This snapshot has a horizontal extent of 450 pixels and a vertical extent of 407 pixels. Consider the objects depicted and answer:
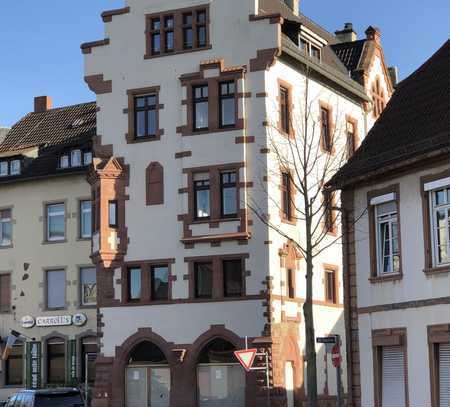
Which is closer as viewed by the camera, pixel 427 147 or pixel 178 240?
pixel 427 147

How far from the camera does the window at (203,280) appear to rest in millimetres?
43469

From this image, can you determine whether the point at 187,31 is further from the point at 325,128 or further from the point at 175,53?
the point at 325,128

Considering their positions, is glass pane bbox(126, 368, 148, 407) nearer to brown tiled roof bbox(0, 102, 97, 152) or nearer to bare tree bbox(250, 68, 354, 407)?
bare tree bbox(250, 68, 354, 407)

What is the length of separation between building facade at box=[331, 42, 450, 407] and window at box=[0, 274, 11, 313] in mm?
27890

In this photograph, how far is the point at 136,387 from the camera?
146 feet

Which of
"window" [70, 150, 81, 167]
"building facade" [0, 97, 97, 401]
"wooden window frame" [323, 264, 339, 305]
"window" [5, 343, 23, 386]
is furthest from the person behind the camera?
"window" [70, 150, 81, 167]

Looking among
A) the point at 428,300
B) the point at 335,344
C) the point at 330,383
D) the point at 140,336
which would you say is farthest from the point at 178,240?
the point at 428,300

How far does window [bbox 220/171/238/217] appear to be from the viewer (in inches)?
1711

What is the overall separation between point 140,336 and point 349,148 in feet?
44.0

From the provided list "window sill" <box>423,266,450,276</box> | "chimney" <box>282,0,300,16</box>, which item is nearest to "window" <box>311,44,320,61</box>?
"chimney" <box>282,0,300,16</box>

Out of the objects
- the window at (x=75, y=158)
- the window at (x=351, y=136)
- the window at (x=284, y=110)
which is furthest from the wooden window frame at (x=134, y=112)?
the window at (x=351, y=136)

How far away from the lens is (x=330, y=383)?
46406 mm

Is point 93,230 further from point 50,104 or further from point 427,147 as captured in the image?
point 427,147

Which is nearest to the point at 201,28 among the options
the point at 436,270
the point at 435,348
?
the point at 436,270
